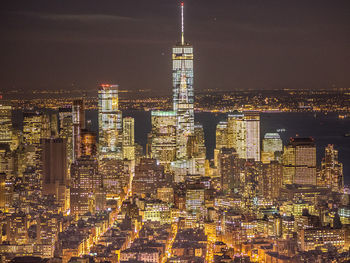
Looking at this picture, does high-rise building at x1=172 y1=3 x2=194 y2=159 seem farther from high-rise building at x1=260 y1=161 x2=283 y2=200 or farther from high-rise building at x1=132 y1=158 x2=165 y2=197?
high-rise building at x1=260 y1=161 x2=283 y2=200

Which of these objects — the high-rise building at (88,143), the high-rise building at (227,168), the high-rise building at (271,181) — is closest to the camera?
the high-rise building at (271,181)

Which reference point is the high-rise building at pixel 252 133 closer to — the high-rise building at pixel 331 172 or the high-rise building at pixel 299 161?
the high-rise building at pixel 299 161

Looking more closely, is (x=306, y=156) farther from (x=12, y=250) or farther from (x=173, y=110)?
(x=12, y=250)

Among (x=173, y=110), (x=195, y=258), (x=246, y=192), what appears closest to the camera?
(x=195, y=258)

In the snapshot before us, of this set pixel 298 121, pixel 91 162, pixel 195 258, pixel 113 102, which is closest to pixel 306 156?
pixel 298 121

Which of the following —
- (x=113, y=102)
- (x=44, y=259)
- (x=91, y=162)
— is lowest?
(x=44, y=259)

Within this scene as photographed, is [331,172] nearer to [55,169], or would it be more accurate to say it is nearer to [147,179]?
[147,179]

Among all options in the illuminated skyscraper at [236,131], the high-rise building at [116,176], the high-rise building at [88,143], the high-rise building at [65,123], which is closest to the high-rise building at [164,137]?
the high-rise building at [116,176]
